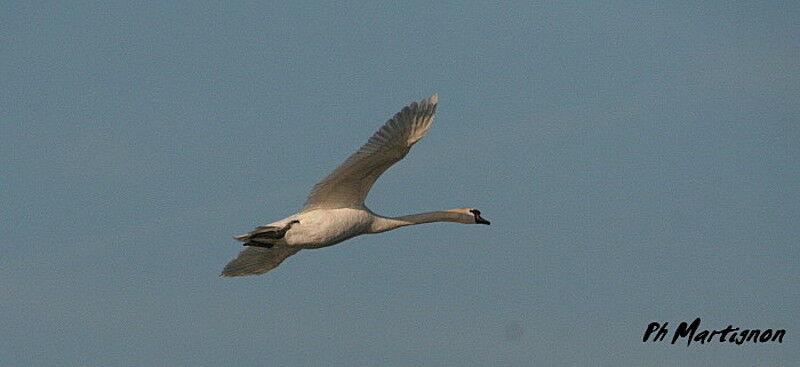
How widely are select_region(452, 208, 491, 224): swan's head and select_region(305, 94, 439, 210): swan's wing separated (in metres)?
2.68

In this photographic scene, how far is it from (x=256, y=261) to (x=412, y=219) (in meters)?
3.32

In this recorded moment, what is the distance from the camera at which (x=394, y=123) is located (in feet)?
83.1

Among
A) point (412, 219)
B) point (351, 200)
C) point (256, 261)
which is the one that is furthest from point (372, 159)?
point (256, 261)

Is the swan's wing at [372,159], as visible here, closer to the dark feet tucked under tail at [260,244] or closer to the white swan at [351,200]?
the white swan at [351,200]

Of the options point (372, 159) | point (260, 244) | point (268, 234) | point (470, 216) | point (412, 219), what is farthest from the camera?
point (470, 216)

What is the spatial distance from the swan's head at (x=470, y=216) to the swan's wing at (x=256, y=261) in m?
3.36

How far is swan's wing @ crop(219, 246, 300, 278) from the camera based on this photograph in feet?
95.6

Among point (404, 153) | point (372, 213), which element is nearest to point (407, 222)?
point (372, 213)

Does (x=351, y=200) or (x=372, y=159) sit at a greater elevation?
(x=372, y=159)

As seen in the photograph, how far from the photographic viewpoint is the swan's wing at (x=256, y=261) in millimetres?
29141

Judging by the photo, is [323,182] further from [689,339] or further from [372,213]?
[689,339]

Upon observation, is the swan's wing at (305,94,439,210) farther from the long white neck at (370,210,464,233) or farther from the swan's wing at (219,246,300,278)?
the swan's wing at (219,246,300,278)

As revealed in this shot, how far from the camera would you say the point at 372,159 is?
1023 inches

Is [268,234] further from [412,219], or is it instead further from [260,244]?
[412,219]
